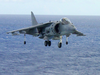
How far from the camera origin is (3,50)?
186 metres

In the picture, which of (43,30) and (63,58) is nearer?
(43,30)

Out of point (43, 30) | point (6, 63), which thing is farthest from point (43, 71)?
point (43, 30)

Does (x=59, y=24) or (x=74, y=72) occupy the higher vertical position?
(x=59, y=24)

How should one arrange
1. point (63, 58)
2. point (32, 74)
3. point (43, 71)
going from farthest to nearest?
point (63, 58), point (43, 71), point (32, 74)

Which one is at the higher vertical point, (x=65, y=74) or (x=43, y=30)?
(x=43, y=30)

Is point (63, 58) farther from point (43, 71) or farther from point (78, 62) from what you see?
point (43, 71)

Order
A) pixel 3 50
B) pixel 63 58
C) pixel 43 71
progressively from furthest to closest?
pixel 3 50 → pixel 63 58 → pixel 43 71

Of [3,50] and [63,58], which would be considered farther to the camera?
[3,50]

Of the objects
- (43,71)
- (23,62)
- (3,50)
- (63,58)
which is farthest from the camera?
(3,50)

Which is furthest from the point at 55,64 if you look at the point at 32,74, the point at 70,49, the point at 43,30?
the point at 43,30

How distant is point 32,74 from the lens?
444 feet

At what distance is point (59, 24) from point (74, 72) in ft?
315

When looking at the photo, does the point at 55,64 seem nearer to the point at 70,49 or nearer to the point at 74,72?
the point at 74,72

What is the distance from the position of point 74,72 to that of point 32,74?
27.7 meters
